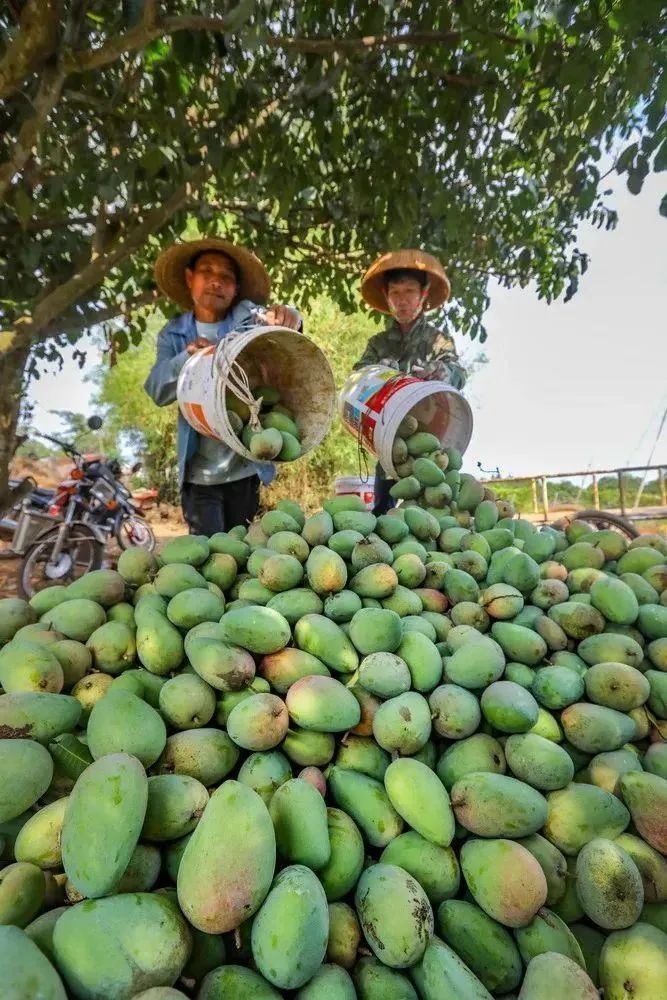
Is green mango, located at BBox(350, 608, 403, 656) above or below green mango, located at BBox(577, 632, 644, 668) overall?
above

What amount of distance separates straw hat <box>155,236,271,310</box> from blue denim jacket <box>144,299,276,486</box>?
0.48 feet

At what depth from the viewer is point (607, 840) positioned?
862 mm

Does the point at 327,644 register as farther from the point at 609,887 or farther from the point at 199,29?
the point at 199,29

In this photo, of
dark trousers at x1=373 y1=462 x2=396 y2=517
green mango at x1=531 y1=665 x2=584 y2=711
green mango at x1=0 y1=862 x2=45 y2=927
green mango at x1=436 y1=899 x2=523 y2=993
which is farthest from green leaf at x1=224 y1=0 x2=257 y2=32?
dark trousers at x1=373 y1=462 x2=396 y2=517

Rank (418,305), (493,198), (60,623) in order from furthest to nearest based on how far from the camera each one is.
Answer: (493,198), (418,305), (60,623)

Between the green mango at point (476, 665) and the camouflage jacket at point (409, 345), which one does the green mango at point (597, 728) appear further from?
the camouflage jacket at point (409, 345)

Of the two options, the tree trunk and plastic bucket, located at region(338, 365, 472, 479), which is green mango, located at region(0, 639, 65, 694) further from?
the tree trunk

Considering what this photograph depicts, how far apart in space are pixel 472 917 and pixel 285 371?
1.65 metres

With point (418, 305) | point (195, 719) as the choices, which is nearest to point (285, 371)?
point (418, 305)

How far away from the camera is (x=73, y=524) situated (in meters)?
5.45

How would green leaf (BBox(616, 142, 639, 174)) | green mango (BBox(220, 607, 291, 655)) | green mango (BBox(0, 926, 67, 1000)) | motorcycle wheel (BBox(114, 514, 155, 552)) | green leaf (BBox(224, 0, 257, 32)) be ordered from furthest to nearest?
1. motorcycle wheel (BBox(114, 514, 155, 552))
2. green leaf (BBox(616, 142, 639, 174))
3. green leaf (BBox(224, 0, 257, 32))
4. green mango (BBox(220, 607, 291, 655))
5. green mango (BBox(0, 926, 67, 1000))

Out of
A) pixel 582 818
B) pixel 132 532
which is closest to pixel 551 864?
pixel 582 818

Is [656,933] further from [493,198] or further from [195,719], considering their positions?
[493,198]

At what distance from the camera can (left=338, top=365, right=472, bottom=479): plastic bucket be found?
1818mm
